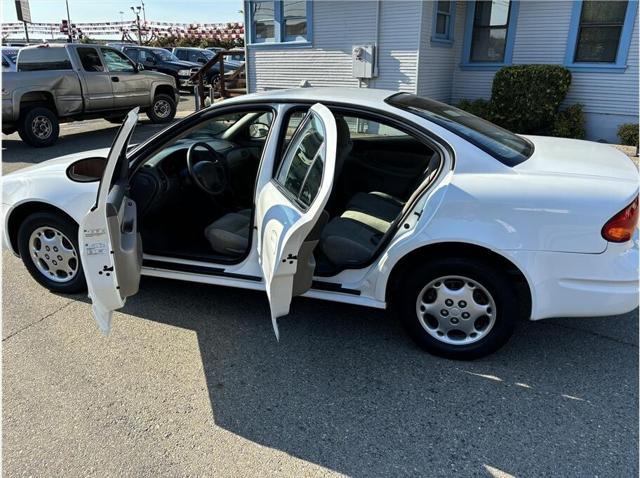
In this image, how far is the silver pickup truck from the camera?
9.81m

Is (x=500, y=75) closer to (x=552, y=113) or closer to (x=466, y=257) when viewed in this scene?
(x=552, y=113)

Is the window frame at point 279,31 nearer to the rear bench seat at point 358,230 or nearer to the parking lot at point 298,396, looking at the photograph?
the rear bench seat at point 358,230

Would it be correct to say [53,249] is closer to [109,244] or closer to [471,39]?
[109,244]

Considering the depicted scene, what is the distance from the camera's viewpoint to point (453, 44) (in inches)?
413

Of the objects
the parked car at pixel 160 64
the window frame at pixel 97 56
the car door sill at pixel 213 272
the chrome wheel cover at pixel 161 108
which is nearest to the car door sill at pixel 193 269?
the car door sill at pixel 213 272

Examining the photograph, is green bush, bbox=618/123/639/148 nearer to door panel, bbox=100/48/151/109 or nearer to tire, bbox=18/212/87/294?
tire, bbox=18/212/87/294

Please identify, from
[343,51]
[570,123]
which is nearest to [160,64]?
[343,51]

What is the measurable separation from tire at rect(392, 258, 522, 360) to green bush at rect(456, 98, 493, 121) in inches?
304

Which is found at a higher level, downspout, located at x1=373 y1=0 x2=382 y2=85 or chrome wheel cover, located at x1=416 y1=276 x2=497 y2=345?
downspout, located at x1=373 y1=0 x2=382 y2=85

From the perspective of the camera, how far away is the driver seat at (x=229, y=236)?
11.2 ft

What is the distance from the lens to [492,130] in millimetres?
3414

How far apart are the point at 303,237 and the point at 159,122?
11863 millimetres

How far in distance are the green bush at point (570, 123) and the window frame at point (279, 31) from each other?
5.16m

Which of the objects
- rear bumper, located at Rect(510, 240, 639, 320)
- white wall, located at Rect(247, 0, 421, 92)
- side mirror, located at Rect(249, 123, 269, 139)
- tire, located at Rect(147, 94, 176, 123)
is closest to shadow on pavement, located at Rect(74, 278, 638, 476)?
rear bumper, located at Rect(510, 240, 639, 320)
